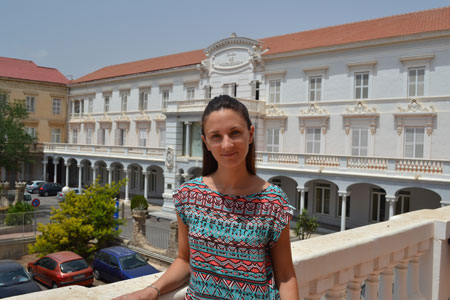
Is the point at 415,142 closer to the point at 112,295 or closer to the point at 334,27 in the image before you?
the point at 334,27

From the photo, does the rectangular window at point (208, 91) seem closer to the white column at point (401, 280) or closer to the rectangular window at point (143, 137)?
the rectangular window at point (143, 137)

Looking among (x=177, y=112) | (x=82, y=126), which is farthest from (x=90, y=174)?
(x=177, y=112)

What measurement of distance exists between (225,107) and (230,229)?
687mm

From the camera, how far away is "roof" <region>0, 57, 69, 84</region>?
137 ft

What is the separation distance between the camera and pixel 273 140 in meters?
27.1

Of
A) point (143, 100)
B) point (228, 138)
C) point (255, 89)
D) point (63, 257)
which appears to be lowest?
point (63, 257)

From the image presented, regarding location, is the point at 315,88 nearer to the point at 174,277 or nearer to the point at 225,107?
the point at 225,107

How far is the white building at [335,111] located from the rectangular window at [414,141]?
5 centimetres

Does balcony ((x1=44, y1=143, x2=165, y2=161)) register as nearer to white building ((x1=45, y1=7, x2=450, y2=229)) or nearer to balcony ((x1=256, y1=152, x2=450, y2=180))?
white building ((x1=45, y1=7, x2=450, y2=229))

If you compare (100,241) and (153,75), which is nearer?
(100,241)

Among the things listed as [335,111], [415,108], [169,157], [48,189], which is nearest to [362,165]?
[415,108]

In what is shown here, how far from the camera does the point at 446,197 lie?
58.6 feet

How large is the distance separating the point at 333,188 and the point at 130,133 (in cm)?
2083

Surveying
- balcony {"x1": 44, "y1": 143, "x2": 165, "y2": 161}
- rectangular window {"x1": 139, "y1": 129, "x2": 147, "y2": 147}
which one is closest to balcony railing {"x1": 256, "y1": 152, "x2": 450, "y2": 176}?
balcony {"x1": 44, "y1": 143, "x2": 165, "y2": 161}
